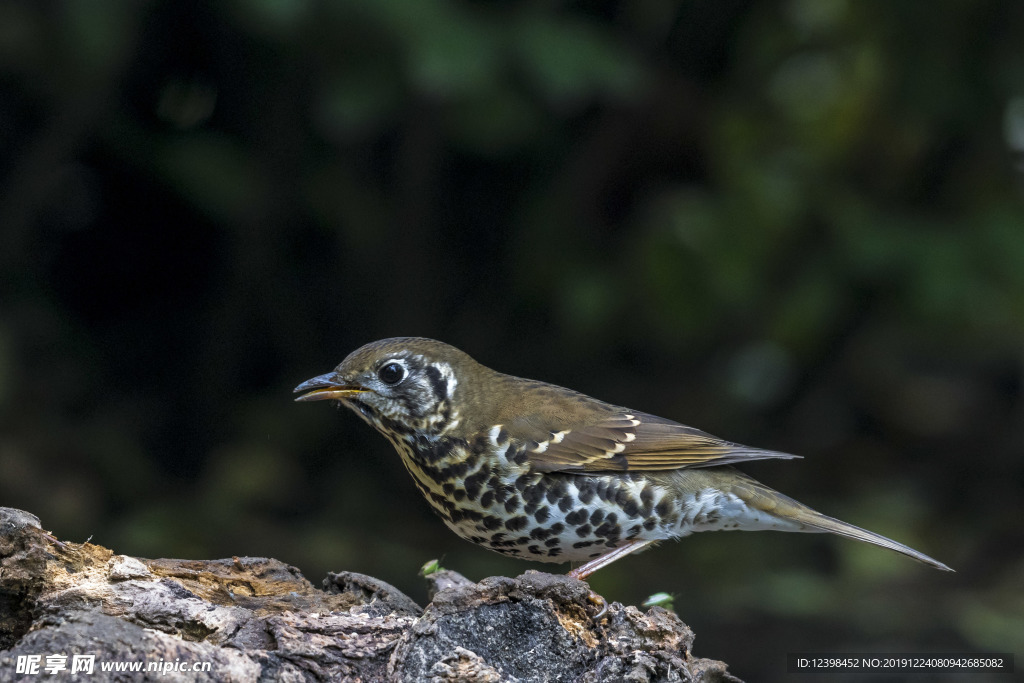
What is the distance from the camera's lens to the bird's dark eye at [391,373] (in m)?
3.44

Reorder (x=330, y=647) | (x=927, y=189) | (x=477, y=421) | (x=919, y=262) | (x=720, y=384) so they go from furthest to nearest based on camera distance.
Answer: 1. (x=720, y=384)
2. (x=927, y=189)
3. (x=919, y=262)
4. (x=477, y=421)
5. (x=330, y=647)

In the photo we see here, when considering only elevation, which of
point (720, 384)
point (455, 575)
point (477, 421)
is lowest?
point (455, 575)

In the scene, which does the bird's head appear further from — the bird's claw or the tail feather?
the tail feather

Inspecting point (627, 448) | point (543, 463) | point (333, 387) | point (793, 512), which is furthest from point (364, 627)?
point (793, 512)

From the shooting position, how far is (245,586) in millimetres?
2869

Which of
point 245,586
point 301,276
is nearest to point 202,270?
point 301,276

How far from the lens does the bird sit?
128 inches

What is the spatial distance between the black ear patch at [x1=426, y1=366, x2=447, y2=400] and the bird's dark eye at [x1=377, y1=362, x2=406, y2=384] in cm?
9

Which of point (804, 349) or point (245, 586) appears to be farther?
point (804, 349)

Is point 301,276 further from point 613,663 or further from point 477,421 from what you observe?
point 613,663

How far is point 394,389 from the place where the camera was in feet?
11.4

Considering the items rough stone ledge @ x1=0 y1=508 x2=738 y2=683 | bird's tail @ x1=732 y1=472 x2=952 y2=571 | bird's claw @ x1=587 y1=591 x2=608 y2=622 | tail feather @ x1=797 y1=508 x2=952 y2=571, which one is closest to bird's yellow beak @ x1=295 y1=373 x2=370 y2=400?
rough stone ledge @ x1=0 y1=508 x2=738 y2=683

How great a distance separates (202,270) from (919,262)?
3922 millimetres

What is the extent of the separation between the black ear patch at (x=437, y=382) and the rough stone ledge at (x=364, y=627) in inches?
38.1
